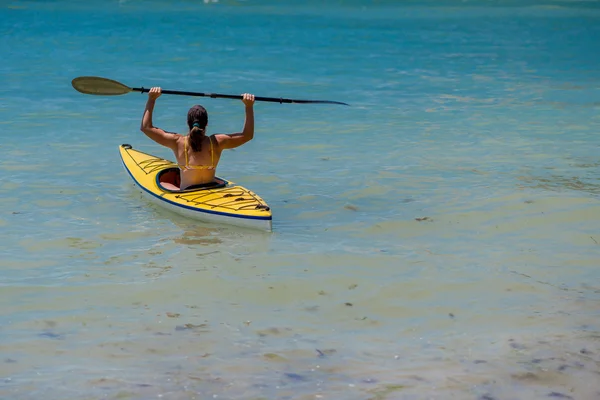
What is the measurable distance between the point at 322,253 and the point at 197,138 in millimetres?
1628

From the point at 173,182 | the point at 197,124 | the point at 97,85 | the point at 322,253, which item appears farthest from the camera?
the point at 97,85

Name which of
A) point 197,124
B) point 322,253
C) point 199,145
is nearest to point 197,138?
point 199,145

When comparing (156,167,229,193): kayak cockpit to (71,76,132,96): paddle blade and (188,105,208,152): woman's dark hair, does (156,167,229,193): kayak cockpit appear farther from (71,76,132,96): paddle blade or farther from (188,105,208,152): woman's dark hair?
→ (71,76,132,96): paddle blade

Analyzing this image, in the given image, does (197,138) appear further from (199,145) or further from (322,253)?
(322,253)

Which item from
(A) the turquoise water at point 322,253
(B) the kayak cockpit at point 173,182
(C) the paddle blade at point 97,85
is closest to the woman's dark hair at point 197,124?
(B) the kayak cockpit at point 173,182

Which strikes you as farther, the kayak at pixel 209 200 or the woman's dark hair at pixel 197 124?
the woman's dark hair at pixel 197 124

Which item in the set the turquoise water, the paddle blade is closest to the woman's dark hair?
the turquoise water

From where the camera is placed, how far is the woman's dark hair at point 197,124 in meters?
7.46

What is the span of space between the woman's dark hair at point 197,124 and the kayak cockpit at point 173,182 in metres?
0.36

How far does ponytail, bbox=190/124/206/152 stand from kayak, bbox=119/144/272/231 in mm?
383

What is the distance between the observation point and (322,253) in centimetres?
693

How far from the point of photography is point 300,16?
127 ft

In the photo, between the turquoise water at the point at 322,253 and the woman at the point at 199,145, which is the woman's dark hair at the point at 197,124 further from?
the turquoise water at the point at 322,253

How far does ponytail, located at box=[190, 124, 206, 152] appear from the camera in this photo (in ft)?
24.8
